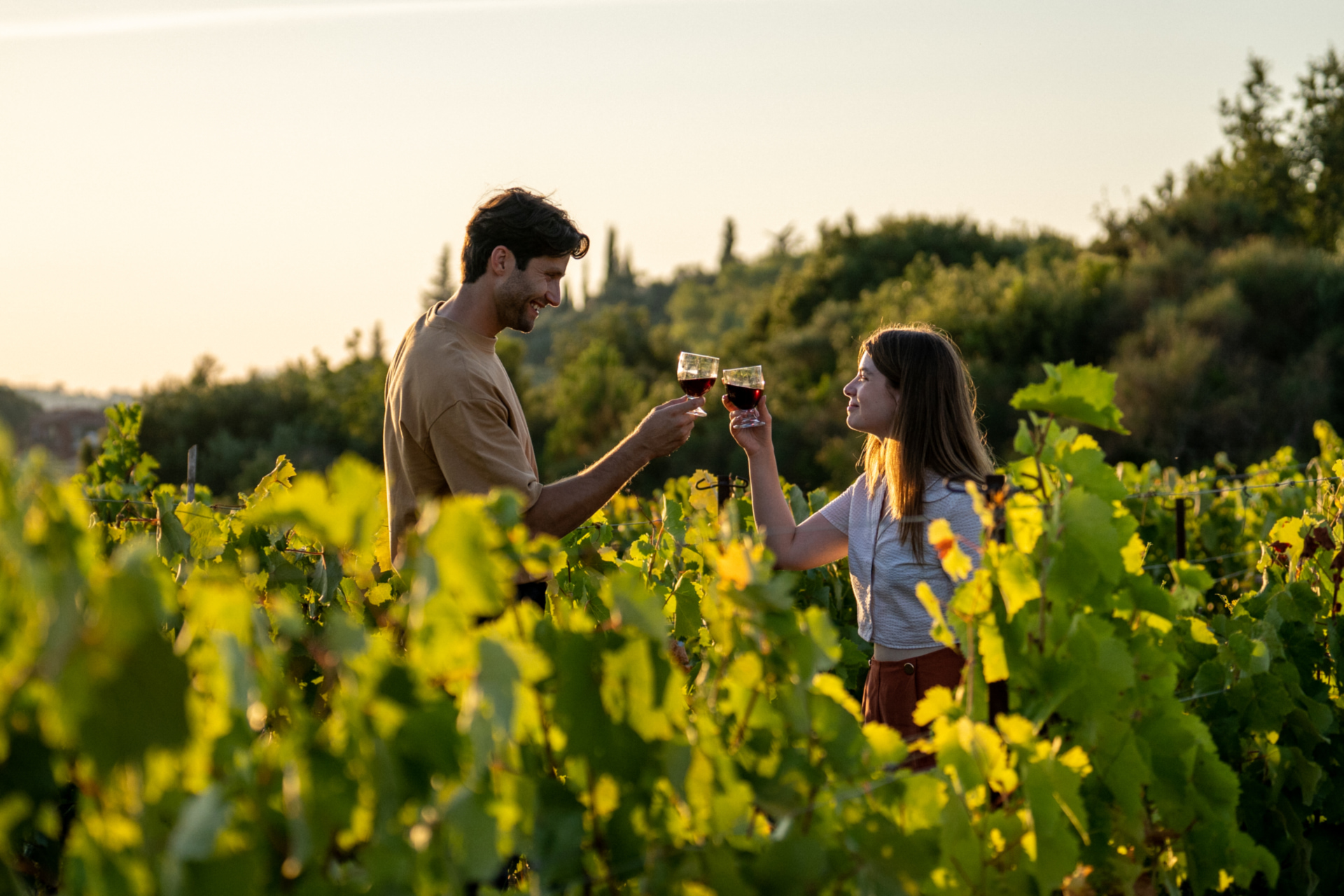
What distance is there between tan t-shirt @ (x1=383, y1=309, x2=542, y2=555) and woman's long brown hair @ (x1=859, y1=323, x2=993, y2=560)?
2.81ft

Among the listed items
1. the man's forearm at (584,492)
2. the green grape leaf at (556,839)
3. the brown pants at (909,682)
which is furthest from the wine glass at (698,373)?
the green grape leaf at (556,839)

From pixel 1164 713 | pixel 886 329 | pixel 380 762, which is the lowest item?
pixel 1164 713

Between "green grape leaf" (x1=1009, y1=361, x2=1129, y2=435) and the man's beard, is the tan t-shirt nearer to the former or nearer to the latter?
→ the man's beard

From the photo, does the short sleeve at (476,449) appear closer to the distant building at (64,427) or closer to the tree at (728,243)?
the distant building at (64,427)

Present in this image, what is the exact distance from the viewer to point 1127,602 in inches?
76.7

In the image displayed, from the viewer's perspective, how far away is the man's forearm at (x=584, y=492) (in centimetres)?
270

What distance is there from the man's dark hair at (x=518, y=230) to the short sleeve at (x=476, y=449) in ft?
1.54

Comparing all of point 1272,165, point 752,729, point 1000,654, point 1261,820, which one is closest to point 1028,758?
point 1000,654

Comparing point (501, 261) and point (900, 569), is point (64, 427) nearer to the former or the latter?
point (501, 261)

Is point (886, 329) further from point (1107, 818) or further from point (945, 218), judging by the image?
point (945, 218)

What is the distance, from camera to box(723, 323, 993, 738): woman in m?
2.63

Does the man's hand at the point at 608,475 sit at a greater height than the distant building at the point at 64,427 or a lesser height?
greater

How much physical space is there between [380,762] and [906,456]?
185 centimetres

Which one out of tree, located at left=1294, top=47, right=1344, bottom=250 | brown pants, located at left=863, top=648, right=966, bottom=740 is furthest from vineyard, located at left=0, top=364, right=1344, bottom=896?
tree, located at left=1294, top=47, right=1344, bottom=250
